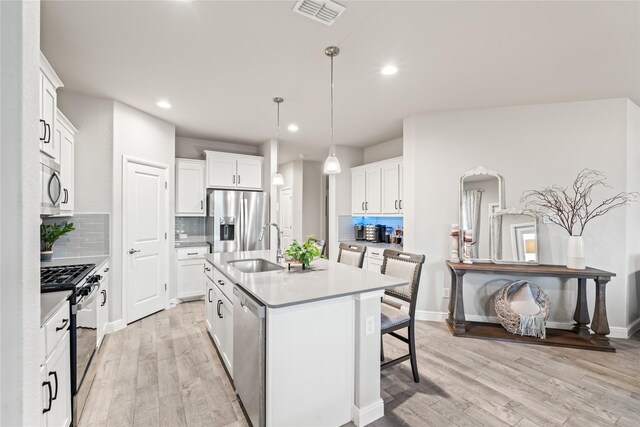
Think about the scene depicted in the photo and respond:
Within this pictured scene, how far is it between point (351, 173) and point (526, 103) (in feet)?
9.60

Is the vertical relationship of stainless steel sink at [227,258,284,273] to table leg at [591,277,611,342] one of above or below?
above

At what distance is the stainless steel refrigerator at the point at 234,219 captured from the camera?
462 cm

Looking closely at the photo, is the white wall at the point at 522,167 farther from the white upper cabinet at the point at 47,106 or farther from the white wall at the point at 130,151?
the white upper cabinet at the point at 47,106

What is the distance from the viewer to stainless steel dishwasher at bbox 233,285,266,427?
1.70 m

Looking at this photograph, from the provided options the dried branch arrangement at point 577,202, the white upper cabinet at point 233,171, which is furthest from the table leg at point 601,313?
the white upper cabinet at point 233,171

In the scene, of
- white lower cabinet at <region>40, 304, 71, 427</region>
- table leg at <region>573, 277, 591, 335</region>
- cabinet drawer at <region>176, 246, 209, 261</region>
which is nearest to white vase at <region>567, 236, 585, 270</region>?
table leg at <region>573, 277, 591, 335</region>

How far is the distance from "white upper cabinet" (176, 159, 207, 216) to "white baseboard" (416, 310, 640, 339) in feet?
12.4

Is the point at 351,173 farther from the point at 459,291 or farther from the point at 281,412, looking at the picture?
the point at 281,412

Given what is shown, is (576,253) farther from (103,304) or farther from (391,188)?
(103,304)

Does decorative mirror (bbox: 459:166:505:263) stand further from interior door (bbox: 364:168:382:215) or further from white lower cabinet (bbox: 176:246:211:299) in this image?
white lower cabinet (bbox: 176:246:211:299)

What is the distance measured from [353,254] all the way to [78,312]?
7.54 feet

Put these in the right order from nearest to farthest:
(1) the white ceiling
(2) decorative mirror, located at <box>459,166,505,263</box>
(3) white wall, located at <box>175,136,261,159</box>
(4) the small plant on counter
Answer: (1) the white ceiling, (4) the small plant on counter, (2) decorative mirror, located at <box>459,166,505,263</box>, (3) white wall, located at <box>175,136,261,159</box>

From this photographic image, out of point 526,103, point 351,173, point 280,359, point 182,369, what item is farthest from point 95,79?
point 526,103

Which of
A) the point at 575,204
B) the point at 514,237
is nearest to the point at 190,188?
the point at 514,237
